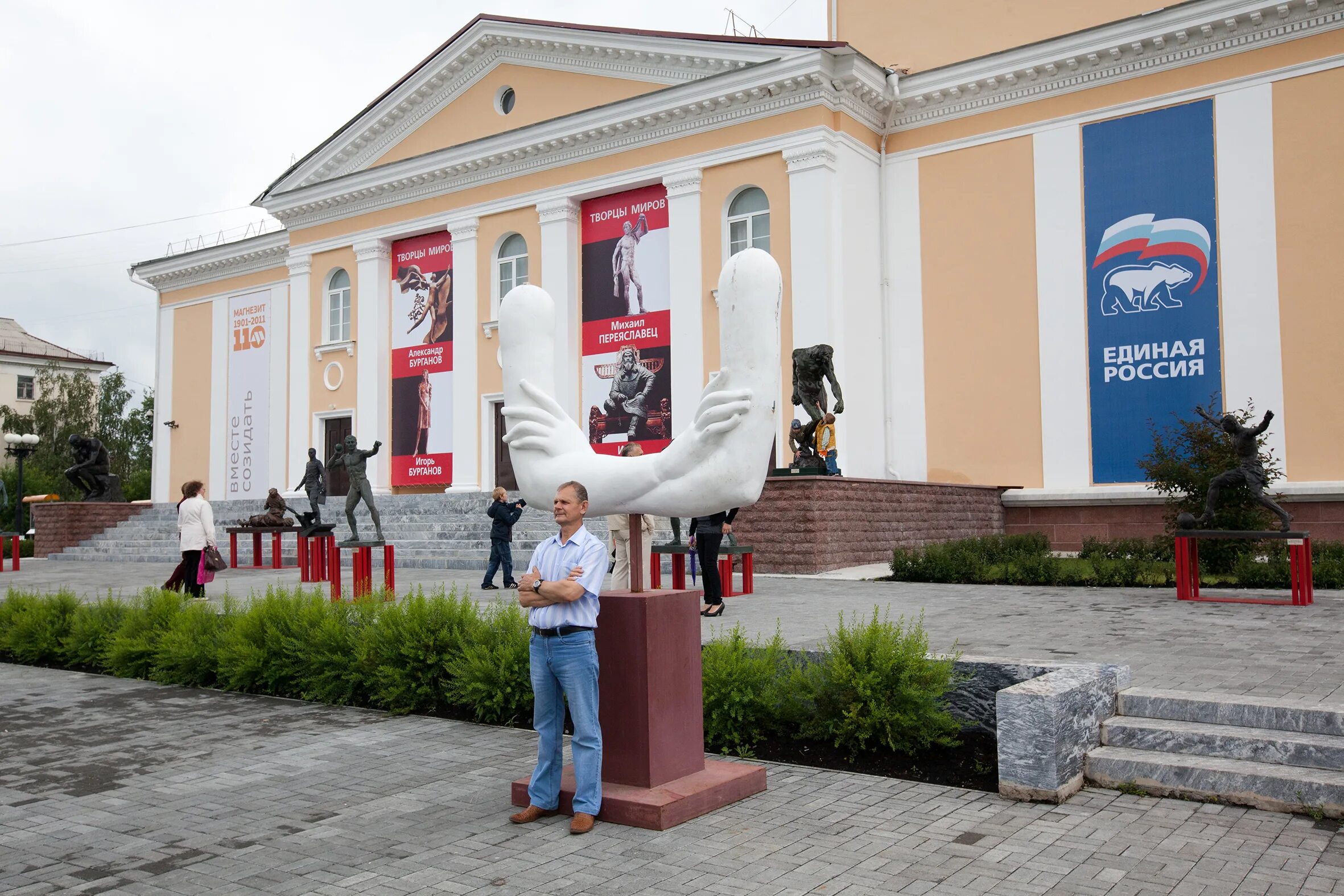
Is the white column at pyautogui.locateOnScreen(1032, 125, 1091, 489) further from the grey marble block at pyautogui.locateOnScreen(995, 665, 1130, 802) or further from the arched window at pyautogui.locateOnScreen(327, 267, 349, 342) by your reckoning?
the arched window at pyautogui.locateOnScreen(327, 267, 349, 342)

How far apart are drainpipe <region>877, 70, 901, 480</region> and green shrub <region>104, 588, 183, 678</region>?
663 inches

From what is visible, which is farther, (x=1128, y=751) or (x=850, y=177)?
(x=850, y=177)

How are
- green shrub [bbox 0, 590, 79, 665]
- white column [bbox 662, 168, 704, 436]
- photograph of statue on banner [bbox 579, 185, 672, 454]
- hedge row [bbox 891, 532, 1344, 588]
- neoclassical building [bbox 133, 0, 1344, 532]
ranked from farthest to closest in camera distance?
photograph of statue on banner [bbox 579, 185, 672, 454]
white column [bbox 662, 168, 704, 436]
neoclassical building [bbox 133, 0, 1344, 532]
hedge row [bbox 891, 532, 1344, 588]
green shrub [bbox 0, 590, 79, 665]

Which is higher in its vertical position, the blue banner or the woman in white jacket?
the blue banner

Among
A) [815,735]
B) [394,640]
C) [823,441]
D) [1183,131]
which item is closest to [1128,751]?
[815,735]

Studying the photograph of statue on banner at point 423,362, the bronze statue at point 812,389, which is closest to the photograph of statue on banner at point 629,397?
the photograph of statue on banner at point 423,362

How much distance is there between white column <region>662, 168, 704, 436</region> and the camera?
987 inches

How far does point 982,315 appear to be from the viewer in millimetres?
23844

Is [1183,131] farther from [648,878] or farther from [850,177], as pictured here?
[648,878]

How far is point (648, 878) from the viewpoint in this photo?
4496 mm

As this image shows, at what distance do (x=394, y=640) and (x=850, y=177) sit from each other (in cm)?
1825

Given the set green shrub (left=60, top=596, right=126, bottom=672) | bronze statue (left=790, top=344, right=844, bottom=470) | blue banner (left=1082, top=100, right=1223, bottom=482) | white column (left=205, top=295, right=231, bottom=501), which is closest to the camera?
green shrub (left=60, top=596, right=126, bottom=672)

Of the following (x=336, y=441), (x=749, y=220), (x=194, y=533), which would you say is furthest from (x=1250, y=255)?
(x=336, y=441)

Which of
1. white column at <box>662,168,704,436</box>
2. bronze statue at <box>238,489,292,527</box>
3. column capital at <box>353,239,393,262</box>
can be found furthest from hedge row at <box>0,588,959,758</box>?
column capital at <box>353,239,393,262</box>
